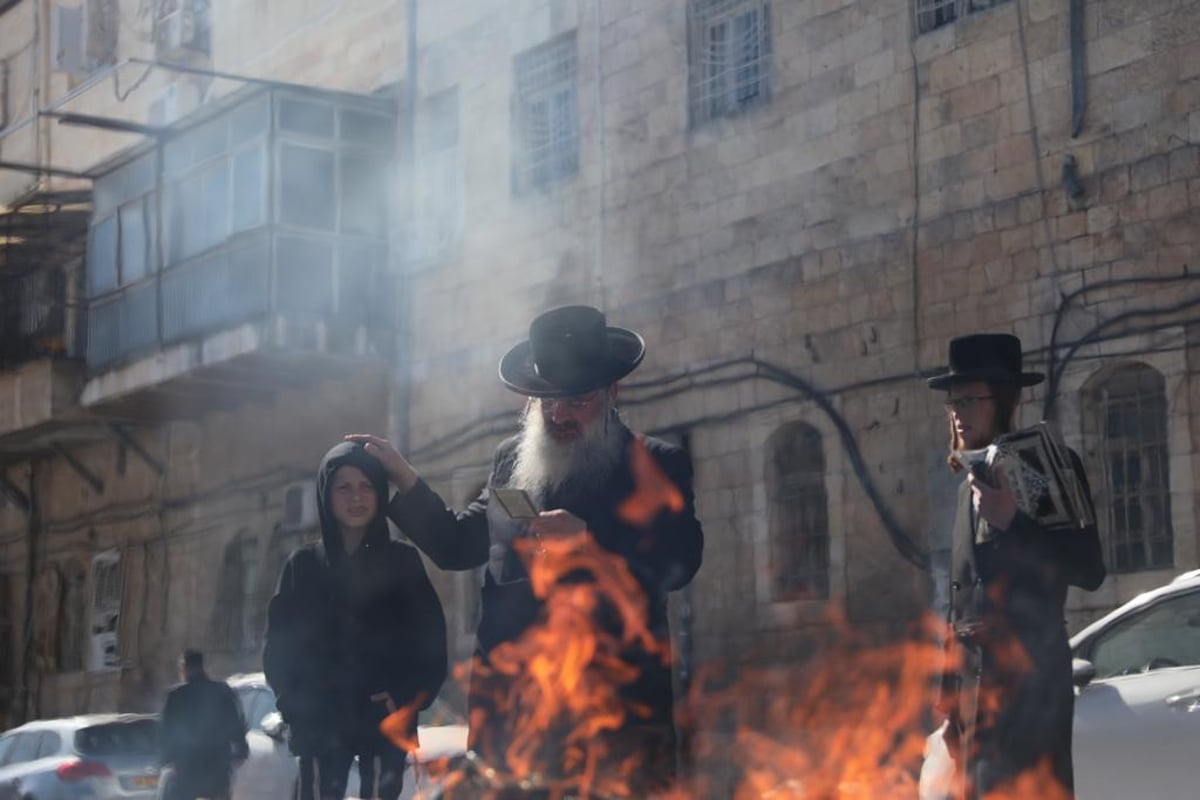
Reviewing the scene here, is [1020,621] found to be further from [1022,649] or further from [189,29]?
[189,29]

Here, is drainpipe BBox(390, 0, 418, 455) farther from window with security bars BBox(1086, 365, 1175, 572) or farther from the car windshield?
window with security bars BBox(1086, 365, 1175, 572)

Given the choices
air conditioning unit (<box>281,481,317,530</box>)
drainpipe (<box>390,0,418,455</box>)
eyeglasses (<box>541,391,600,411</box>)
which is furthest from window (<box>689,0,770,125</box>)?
eyeglasses (<box>541,391,600,411</box>)

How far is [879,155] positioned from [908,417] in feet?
6.86

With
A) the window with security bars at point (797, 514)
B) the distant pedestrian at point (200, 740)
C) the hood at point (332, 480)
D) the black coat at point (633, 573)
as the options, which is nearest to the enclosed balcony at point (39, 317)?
the window with security bars at point (797, 514)

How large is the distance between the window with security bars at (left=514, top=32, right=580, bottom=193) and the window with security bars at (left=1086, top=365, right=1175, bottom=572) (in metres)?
6.94

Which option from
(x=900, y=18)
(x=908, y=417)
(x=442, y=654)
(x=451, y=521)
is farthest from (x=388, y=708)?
(x=900, y=18)

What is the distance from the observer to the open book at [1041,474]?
628cm

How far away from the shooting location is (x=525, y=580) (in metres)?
6.11

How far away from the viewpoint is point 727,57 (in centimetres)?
1841

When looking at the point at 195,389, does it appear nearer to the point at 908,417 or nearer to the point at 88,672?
the point at 88,672

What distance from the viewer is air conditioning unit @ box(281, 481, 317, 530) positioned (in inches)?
928

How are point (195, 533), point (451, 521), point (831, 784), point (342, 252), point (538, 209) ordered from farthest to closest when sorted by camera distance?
point (195, 533) < point (342, 252) < point (538, 209) < point (831, 784) < point (451, 521)

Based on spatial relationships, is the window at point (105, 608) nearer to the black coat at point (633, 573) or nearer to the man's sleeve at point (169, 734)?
the man's sleeve at point (169, 734)

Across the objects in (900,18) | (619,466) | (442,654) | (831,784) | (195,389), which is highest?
(900,18)
